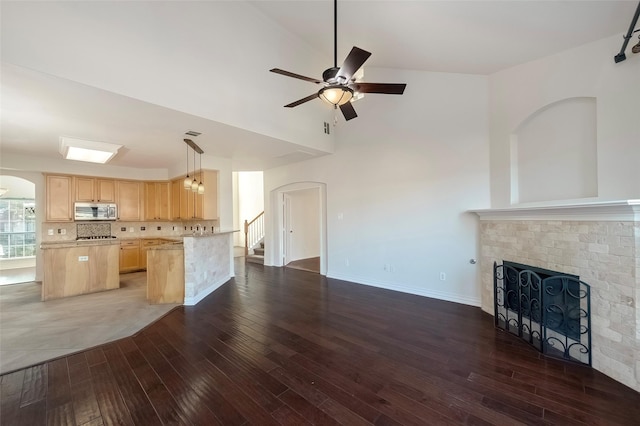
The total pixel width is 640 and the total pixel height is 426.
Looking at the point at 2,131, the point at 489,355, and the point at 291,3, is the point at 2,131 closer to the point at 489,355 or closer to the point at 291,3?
the point at 291,3

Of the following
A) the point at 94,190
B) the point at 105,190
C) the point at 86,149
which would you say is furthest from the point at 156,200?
the point at 86,149

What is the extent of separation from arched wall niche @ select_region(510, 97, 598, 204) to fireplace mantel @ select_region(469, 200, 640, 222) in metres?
0.37

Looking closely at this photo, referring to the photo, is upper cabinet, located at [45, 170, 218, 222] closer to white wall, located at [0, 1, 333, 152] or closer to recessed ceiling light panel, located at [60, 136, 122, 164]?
recessed ceiling light panel, located at [60, 136, 122, 164]

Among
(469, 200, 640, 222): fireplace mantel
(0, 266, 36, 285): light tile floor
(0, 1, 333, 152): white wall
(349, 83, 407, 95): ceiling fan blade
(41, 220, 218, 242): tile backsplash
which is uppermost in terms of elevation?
(0, 1, 333, 152): white wall

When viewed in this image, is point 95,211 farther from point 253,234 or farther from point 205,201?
point 253,234

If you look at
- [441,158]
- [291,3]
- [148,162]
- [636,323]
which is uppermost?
[291,3]

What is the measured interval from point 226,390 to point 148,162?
19.7 feet

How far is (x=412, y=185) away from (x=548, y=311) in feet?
8.43

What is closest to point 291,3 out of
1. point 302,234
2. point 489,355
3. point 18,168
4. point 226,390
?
point 226,390

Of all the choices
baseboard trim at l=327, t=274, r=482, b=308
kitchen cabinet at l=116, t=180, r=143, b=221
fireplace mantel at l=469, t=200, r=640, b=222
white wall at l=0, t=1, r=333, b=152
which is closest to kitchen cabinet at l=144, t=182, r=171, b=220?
kitchen cabinet at l=116, t=180, r=143, b=221

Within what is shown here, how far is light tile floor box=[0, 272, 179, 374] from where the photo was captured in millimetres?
2797

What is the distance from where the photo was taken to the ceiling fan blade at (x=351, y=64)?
226 centimetres

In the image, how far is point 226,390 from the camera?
2148 mm

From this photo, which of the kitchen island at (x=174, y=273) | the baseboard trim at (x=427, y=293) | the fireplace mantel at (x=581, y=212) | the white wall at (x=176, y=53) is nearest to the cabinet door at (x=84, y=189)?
the kitchen island at (x=174, y=273)
